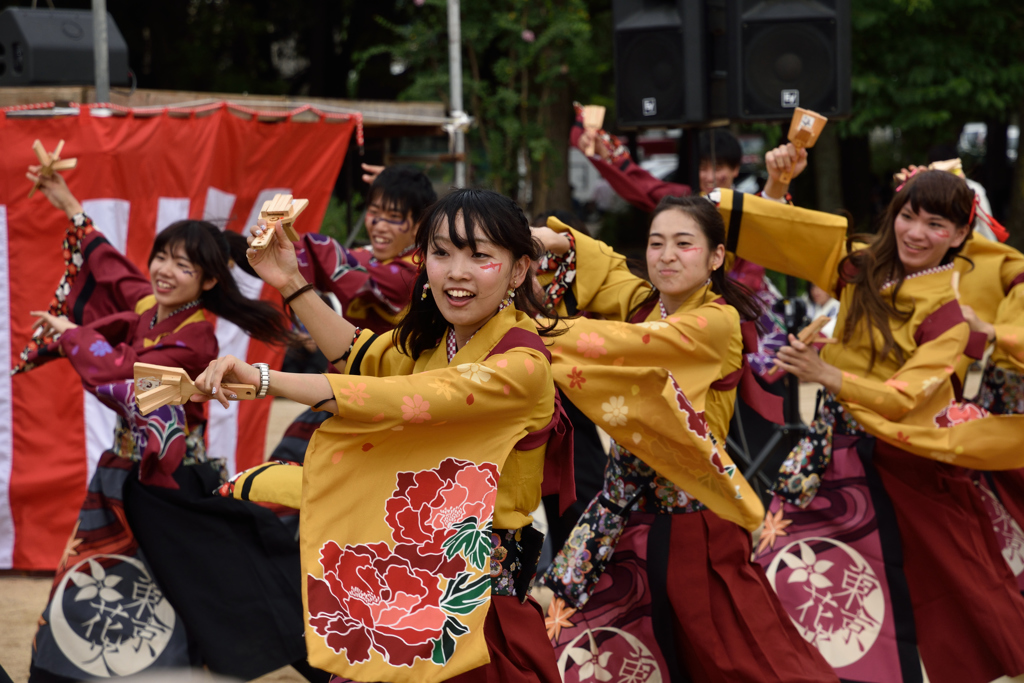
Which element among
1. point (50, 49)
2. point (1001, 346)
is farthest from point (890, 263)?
point (50, 49)

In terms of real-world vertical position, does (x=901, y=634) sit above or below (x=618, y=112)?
below

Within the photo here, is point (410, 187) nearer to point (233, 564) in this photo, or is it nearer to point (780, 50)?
point (233, 564)

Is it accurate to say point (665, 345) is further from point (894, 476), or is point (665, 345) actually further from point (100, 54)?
point (100, 54)

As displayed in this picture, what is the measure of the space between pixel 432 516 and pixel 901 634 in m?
1.78

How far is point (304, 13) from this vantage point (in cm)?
1418

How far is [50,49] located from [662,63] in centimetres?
268

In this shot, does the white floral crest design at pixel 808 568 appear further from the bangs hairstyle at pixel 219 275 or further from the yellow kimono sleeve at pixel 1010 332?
Result: the bangs hairstyle at pixel 219 275

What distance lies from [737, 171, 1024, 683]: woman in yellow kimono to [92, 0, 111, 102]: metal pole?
109 inches

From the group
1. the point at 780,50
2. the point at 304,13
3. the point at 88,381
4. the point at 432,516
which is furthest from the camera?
the point at 304,13

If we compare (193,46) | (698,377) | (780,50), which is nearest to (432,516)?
(698,377)

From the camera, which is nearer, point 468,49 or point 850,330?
point 850,330

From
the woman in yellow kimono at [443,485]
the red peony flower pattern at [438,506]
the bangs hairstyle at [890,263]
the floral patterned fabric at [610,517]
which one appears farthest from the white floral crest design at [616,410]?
the bangs hairstyle at [890,263]

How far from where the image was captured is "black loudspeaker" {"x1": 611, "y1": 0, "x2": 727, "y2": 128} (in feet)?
15.4

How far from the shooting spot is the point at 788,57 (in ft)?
15.2
